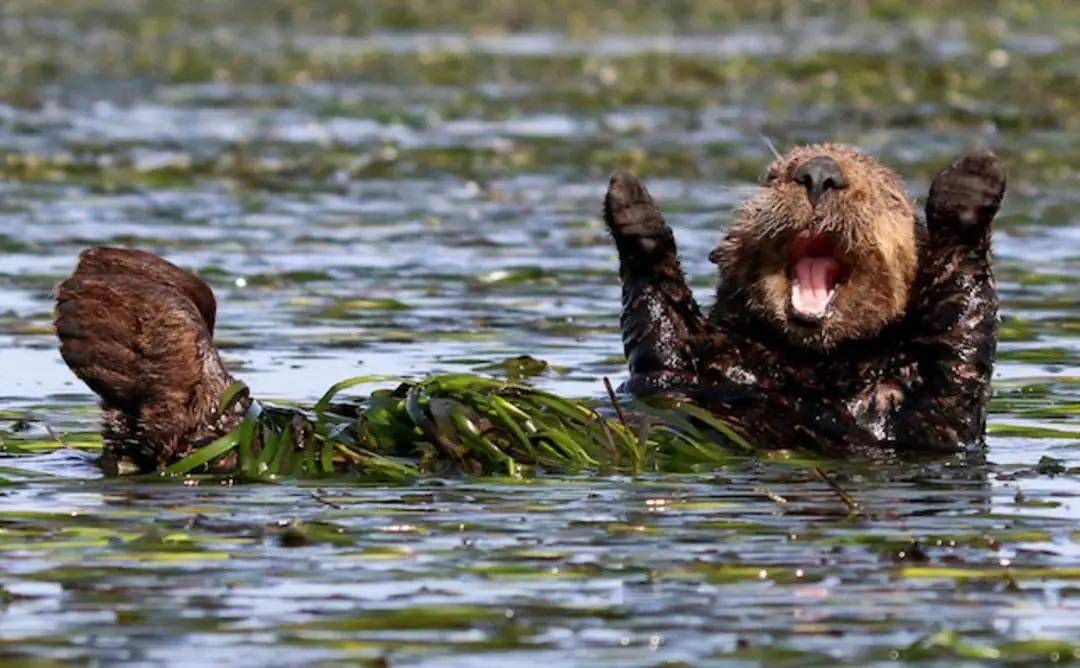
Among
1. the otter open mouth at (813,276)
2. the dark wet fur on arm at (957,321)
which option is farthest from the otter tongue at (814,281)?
the dark wet fur on arm at (957,321)

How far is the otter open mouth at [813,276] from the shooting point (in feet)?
22.0

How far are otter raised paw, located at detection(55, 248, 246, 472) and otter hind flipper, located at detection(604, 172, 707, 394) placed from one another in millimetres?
1290

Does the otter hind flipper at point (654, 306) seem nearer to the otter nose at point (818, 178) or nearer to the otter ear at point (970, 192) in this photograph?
the otter nose at point (818, 178)

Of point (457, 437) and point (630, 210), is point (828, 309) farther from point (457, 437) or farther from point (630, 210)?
point (457, 437)

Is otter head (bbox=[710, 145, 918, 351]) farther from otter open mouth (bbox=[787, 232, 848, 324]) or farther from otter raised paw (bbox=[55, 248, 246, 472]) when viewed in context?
otter raised paw (bbox=[55, 248, 246, 472])

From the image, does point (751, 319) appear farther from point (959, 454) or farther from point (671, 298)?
point (959, 454)

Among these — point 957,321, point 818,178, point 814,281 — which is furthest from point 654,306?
point 957,321

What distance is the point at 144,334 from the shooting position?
5.91 meters

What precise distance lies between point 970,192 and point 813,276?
48 centimetres

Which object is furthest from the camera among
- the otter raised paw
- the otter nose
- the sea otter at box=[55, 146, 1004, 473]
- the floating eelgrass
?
the sea otter at box=[55, 146, 1004, 473]

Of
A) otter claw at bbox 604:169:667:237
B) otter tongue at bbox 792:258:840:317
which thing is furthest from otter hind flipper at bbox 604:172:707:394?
otter tongue at bbox 792:258:840:317

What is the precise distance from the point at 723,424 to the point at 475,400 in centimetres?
70

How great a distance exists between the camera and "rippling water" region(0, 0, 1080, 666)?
15.1 ft

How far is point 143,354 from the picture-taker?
5.94 m
